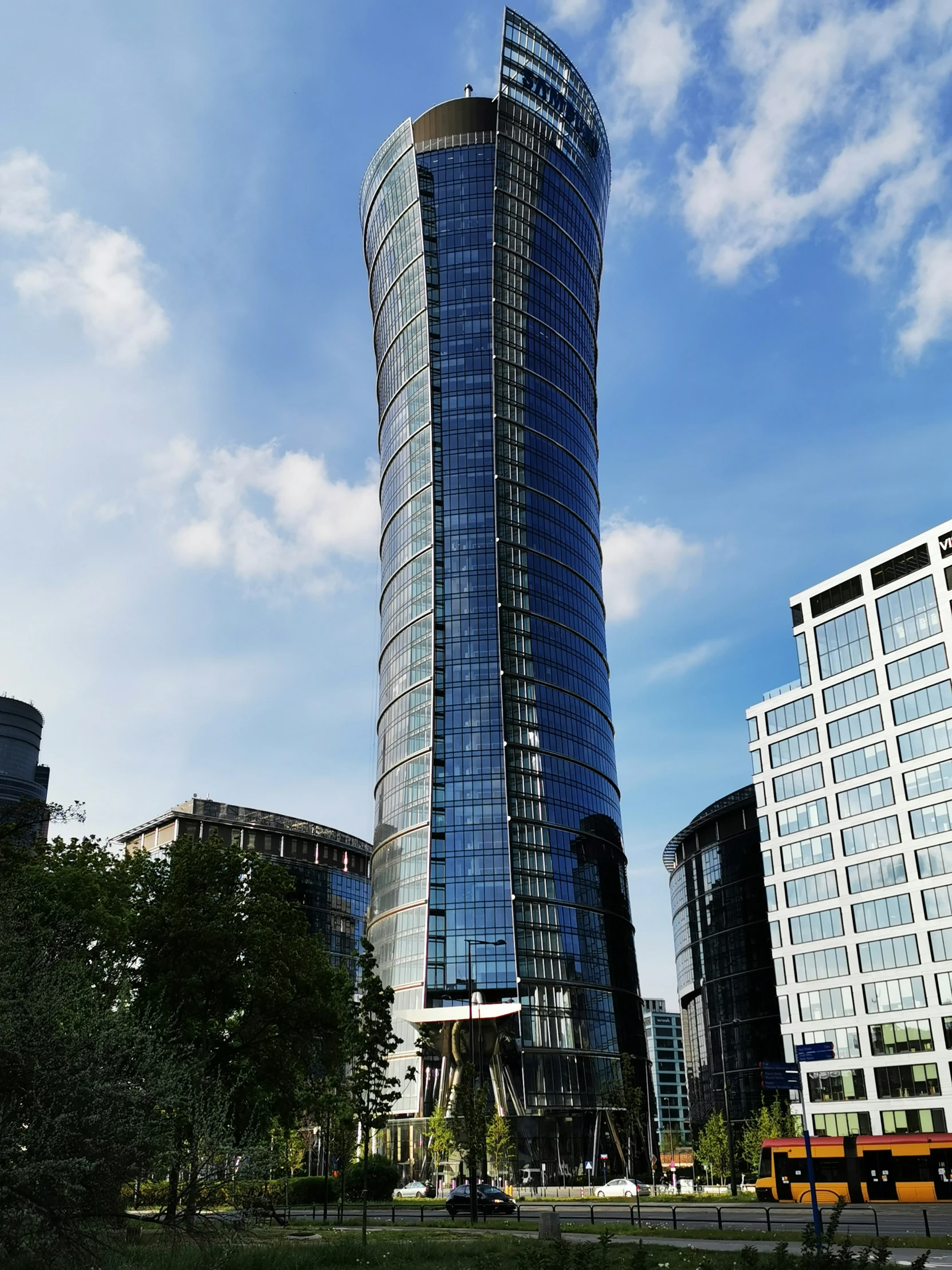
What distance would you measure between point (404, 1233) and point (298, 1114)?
12125 mm

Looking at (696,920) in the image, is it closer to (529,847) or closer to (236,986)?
(529,847)

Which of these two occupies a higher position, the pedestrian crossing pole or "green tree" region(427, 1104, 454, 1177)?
the pedestrian crossing pole

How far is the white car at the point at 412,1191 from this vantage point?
8326 centimetres

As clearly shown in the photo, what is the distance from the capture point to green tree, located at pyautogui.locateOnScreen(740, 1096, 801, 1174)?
96.4 metres

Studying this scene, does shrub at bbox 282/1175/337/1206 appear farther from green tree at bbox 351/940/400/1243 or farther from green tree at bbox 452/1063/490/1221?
green tree at bbox 351/940/400/1243

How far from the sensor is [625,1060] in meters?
90.2

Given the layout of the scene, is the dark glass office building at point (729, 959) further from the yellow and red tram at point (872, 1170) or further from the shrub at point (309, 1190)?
the yellow and red tram at point (872, 1170)

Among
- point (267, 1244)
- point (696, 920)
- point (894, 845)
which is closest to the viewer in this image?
point (267, 1244)

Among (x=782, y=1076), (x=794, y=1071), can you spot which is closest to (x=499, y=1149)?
(x=782, y=1076)

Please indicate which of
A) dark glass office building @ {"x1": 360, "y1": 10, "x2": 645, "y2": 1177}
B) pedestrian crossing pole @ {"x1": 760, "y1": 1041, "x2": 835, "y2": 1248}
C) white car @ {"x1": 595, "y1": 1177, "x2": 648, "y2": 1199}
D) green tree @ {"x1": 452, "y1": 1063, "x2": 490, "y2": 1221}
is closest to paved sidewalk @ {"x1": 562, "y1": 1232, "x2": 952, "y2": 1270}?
pedestrian crossing pole @ {"x1": 760, "y1": 1041, "x2": 835, "y2": 1248}

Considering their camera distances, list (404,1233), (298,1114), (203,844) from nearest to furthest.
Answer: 1. (404,1233)
2. (203,844)
3. (298,1114)

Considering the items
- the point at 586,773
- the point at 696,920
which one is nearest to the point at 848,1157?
the point at 586,773

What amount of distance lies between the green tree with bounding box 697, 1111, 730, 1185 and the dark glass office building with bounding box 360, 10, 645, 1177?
11.5 meters

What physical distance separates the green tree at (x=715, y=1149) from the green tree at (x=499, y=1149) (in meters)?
19.3
